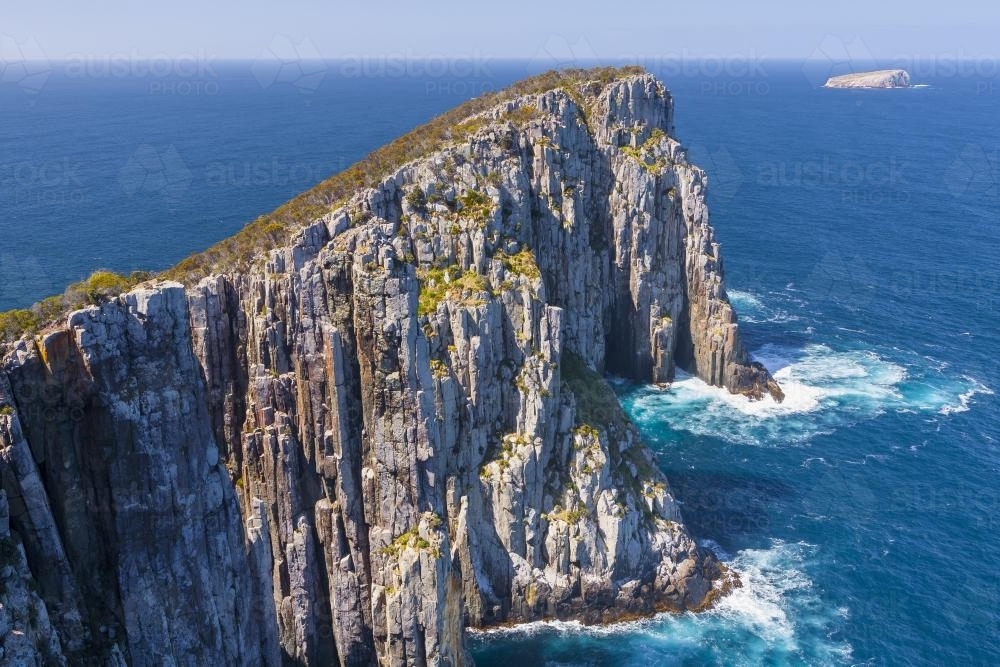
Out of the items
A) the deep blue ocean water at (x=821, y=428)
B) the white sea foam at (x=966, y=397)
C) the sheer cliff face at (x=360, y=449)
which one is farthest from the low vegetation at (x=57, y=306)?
the white sea foam at (x=966, y=397)

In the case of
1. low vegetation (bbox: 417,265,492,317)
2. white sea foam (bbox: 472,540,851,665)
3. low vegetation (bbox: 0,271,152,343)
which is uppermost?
low vegetation (bbox: 0,271,152,343)

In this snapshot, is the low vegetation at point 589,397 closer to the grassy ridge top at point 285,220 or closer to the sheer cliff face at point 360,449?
the sheer cliff face at point 360,449

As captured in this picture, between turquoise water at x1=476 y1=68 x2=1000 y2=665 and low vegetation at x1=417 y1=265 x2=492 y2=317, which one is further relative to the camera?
turquoise water at x1=476 y1=68 x2=1000 y2=665

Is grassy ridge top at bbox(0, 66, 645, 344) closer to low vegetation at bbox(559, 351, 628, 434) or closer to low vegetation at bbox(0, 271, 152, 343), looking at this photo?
low vegetation at bbox(0, 271, 152, 343)

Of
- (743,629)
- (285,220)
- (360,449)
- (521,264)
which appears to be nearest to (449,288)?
(521,264)

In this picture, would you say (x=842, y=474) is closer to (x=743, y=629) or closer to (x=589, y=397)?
(x=743, y=629)


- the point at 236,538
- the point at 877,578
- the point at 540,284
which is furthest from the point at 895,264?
the point at 236,538

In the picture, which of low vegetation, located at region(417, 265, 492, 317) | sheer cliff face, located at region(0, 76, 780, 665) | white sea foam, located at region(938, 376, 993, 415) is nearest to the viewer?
sheer cliff face, located at region(0, 76, 780, 665)

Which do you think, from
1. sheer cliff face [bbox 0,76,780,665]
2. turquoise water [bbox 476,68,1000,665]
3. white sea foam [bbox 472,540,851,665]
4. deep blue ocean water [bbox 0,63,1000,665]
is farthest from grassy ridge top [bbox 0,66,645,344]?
turquoise water [bbox 476,68,1000,665]
